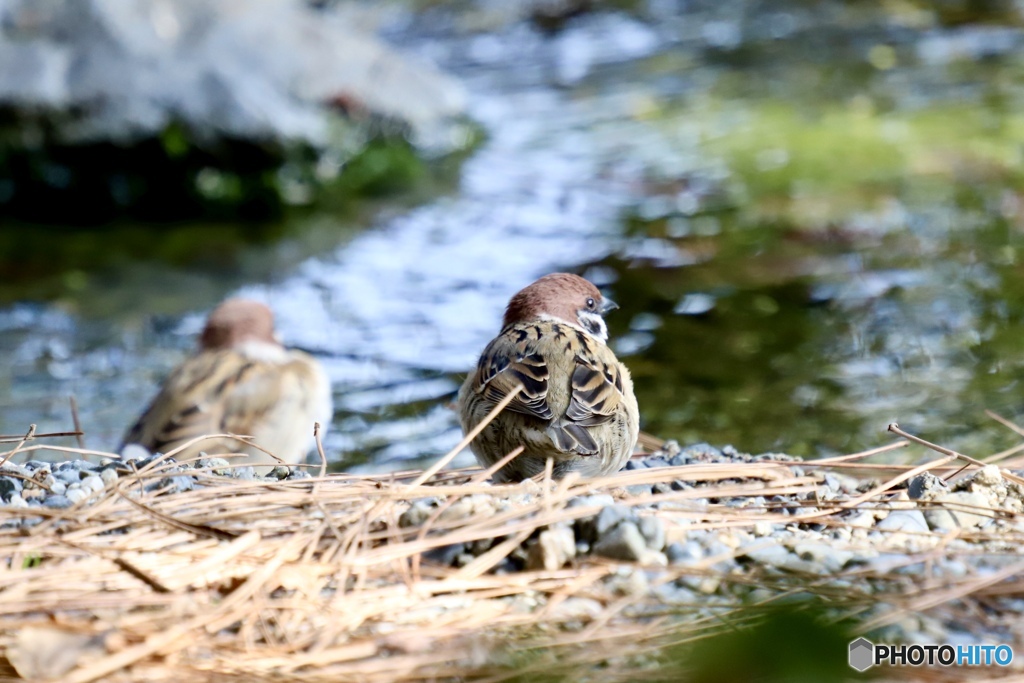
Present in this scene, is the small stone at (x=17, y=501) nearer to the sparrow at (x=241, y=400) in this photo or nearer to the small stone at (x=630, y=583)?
the small stone at (x=630, y=583)

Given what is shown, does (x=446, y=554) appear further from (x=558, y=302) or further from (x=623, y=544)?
(x=558, y=302)

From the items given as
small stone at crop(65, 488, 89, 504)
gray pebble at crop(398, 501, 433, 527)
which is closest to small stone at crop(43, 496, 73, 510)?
small stone at crop(65, 488, 89, 504)

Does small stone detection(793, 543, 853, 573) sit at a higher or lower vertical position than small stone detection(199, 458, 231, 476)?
lower

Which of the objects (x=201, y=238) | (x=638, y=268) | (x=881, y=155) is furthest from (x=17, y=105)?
(x=881, y=155)

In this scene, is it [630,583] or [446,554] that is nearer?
[630,583]

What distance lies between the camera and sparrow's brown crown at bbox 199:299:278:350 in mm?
6258

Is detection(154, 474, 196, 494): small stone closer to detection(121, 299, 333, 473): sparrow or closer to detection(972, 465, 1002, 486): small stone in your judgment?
detection(121, 299, 333, 473): sparrow

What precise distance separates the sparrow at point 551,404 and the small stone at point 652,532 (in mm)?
987

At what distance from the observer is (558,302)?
462cm

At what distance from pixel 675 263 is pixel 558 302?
3998 millimetres

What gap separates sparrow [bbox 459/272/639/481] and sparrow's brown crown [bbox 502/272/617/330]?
172 millimetres

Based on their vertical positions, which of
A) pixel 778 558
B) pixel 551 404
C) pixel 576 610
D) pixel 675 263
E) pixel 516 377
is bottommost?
pixel 576 610

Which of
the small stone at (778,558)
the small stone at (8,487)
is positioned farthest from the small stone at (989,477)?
the small stone at (8,487)

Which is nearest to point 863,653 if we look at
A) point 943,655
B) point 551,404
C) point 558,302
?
point 943,655
